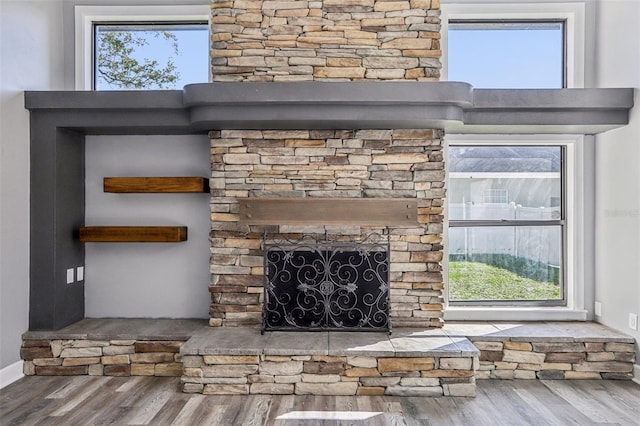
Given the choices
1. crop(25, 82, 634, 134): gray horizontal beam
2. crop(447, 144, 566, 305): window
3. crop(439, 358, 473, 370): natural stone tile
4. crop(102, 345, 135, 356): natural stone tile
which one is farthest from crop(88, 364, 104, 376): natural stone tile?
crop(447, 144, 566, 305): window

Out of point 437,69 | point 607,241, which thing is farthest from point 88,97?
point 607,241

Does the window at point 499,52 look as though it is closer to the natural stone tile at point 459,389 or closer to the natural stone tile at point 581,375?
the natural stone tile at point 581,375

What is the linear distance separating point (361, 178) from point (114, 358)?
2.41 m

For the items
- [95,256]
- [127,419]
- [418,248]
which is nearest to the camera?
[127,419]

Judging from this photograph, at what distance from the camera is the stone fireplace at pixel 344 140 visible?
12.3 feet

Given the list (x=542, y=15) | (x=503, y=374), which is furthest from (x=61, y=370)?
(x=542, y=15)

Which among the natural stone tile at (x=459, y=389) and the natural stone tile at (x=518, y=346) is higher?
the natural stone tile at (x=518, y=346)

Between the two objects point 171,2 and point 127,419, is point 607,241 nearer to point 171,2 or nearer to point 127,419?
point 127,419

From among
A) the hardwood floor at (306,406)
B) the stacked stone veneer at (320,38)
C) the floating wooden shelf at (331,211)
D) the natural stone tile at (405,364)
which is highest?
the stacked stone veneer at (320,38)

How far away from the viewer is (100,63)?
4309mm

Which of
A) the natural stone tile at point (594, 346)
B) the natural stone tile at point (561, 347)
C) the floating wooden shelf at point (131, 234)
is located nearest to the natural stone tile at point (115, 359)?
the floating wooden shelf at point (131, 234)

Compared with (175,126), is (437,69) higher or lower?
higher

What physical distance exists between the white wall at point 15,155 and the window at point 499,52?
3.52 metres

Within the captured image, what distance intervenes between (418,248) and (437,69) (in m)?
1.45
